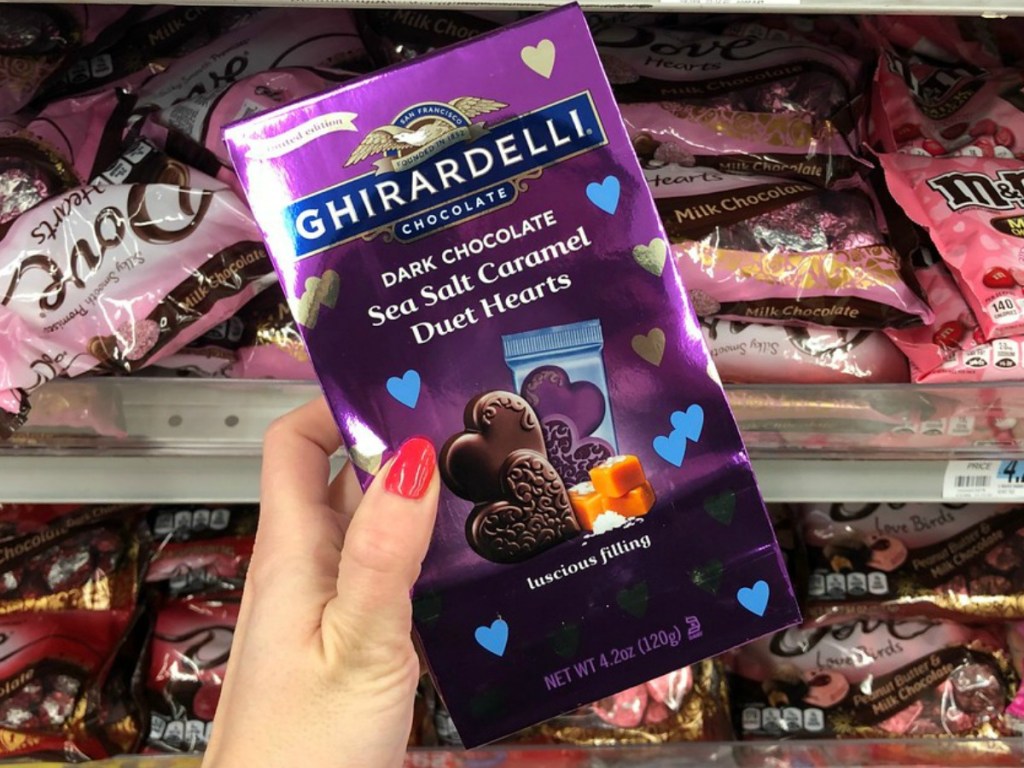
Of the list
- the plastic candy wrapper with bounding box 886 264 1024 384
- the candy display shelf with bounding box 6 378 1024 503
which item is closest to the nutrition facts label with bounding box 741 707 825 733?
the candy display shelf with bounding box 6 378 1024 503

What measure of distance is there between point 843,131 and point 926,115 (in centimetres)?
14

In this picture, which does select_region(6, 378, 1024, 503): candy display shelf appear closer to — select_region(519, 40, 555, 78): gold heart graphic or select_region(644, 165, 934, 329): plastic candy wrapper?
select_region(644, 165, 934, 329): plastic candy wrapper

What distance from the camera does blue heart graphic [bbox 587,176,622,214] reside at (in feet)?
1.99

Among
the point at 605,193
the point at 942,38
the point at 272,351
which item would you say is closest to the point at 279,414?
the point at 272,351

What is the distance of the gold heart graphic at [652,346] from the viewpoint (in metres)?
0.62

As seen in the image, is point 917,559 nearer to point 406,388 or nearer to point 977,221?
point 977,221

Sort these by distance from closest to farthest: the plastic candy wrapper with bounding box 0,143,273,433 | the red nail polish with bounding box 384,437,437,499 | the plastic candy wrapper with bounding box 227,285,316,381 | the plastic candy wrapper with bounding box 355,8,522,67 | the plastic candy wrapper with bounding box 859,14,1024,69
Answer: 1. the red nail polish with bounding box 384,437,437,499
2. the plastic candy wrapper with bounding box 0,143,273,433
3. the plastic candy wrapper with bounding box 227,285,316,381
4. the plastic candy wrapper with bounding box 355,8,522,67
5. the plastic candy wrapper with bounding box 859,14,1024,69

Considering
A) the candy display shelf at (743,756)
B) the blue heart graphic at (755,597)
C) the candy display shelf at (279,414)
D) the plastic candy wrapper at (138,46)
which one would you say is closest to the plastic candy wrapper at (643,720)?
the candy display shelf at (743,756)

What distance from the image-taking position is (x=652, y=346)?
2.05 ft

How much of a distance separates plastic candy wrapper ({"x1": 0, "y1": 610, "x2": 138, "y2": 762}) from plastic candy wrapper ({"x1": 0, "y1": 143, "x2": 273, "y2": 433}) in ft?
1.34

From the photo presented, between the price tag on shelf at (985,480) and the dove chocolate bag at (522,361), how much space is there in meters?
0.34

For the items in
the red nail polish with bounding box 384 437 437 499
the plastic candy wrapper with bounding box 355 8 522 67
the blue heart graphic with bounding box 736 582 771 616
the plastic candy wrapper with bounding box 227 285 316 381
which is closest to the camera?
the red nail polish with bounding box 384 437 437 499

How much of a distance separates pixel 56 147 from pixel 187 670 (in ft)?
2.16

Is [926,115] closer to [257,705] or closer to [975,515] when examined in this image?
[975,515]
